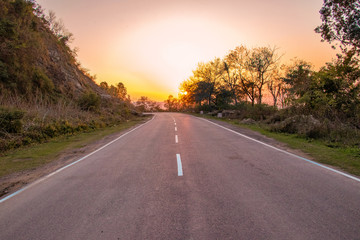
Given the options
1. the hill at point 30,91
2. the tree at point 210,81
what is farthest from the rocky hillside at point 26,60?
the tree at point 210,81

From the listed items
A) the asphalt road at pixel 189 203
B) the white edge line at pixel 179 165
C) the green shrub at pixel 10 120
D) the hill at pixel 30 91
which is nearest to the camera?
the asphalt road at pixel 189 203

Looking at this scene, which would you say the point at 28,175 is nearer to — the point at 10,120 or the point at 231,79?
the point at 10,120

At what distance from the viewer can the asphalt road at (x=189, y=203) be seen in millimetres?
2617

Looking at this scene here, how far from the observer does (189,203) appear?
11.0ft

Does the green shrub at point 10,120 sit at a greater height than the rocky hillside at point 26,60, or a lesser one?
lesser

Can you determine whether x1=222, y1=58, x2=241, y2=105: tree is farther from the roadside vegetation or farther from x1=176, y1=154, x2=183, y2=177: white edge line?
x1=176, y1=154, x2=183, y2=177: white edge line

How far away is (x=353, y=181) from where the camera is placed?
4.26 metres

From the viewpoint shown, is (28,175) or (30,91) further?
(30,91)

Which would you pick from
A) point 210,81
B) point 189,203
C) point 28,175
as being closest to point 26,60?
point 28,175

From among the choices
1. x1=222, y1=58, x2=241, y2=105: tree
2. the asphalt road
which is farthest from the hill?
x1=222, y1=58, x2=241, y2=105: tree

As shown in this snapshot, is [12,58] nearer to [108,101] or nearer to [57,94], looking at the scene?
[57,94]

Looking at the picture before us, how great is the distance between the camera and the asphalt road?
2.62 m

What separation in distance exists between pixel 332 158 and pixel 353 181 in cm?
233

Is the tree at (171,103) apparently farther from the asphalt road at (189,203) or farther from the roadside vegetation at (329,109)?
the asphalt road at (189,203)
